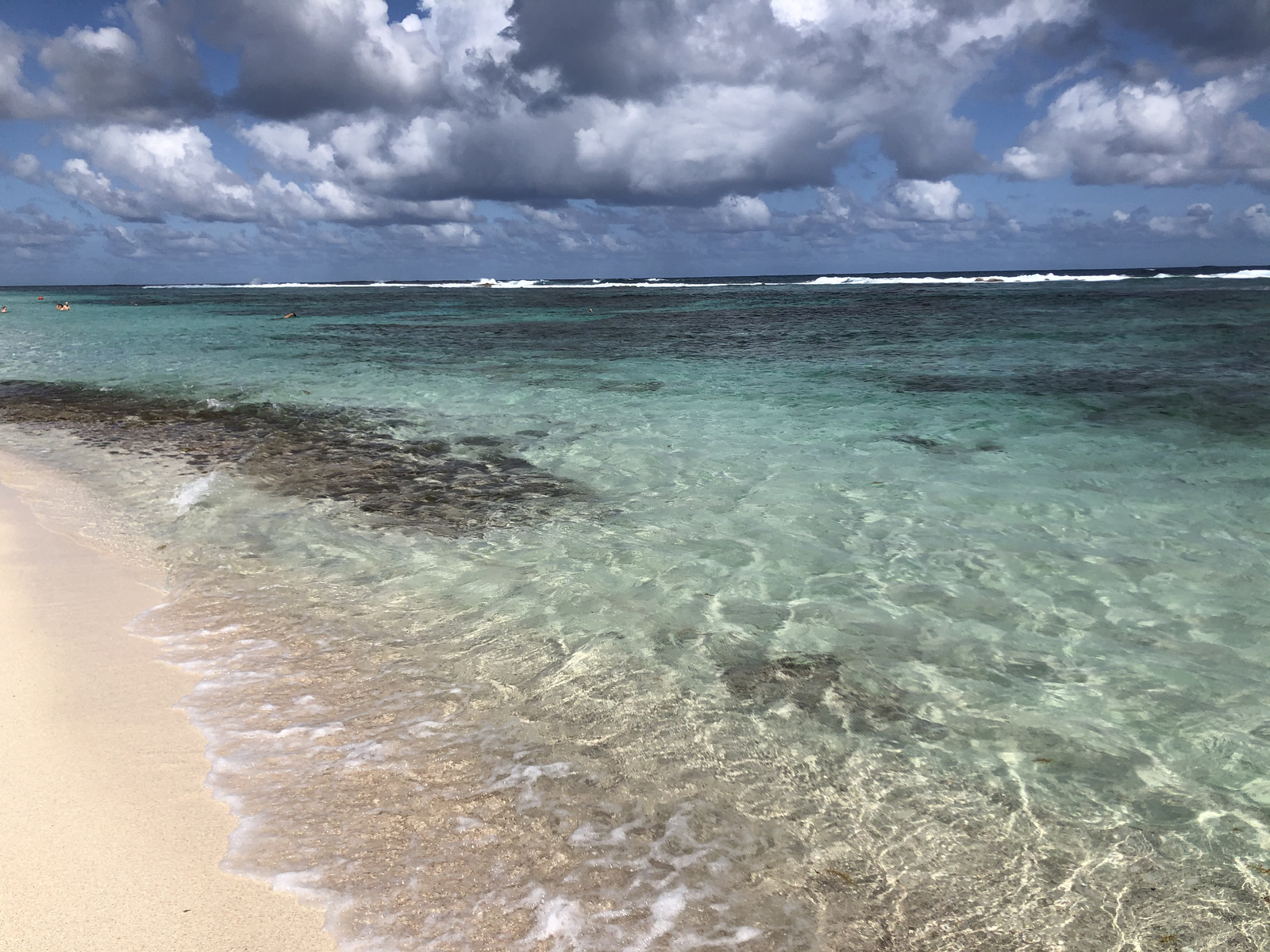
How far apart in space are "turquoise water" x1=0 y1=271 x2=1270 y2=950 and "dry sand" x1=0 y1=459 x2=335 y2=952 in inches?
6.4

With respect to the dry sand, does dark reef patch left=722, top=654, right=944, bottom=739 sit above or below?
below

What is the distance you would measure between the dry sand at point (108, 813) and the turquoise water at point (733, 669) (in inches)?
6.4

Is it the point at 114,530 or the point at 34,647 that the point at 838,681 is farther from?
the point at 114,530

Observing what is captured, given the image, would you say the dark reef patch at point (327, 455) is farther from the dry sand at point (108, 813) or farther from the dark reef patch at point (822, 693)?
the dark reef patch at point (822, 693)

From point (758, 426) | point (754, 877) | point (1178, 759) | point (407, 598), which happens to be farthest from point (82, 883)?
point (758, 426)

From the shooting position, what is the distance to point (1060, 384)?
1541 centimetres

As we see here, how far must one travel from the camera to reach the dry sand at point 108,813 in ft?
8.62

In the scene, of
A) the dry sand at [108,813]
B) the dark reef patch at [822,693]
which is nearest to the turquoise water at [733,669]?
the dark reef patch at [822,693]

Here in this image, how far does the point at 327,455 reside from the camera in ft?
33.3

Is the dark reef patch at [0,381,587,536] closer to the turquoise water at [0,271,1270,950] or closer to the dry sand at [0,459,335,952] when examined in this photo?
the turquoise water at [0,271,1270,950]

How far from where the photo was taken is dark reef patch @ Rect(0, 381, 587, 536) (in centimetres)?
785

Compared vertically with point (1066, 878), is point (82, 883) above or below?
above

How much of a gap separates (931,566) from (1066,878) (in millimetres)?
3290

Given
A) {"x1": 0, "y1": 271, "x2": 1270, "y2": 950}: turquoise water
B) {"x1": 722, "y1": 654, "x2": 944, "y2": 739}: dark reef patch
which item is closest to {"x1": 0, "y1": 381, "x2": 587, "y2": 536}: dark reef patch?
{"x1": 0, "y1": 271, "x2": 1270, "y2": 950}: turquoise water
